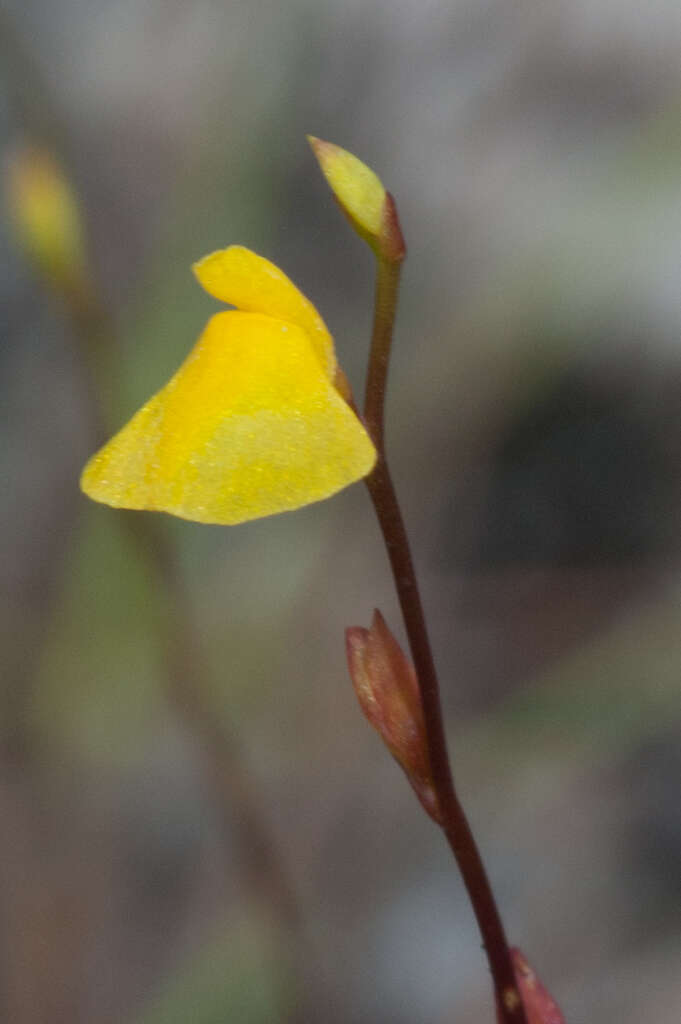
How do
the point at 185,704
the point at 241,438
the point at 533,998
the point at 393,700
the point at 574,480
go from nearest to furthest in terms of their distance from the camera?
the point at 241,438
the point at 393,700
the point at 533,998
the point at 185,704
the point at 574,480

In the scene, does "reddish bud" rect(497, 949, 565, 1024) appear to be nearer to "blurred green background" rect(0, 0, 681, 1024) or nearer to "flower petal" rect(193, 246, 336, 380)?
"flower petal" rect(193, 246, 336, 380)

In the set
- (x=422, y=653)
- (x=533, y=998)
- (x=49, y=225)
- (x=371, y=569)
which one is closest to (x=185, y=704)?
(x=371, y=569)

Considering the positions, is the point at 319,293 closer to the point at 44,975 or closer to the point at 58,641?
the point at 58,641

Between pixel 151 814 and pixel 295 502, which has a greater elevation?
pixel 295 502

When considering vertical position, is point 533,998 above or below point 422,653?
below

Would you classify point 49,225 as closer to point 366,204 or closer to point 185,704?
point 185,704

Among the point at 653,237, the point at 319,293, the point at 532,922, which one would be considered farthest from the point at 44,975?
the point at 653,237
